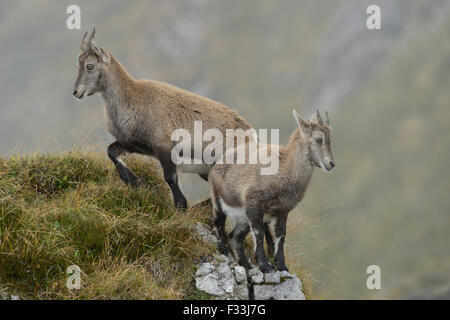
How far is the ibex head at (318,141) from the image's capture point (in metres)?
11.6

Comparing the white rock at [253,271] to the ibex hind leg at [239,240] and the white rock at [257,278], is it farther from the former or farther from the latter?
the ibex hind leg at [239,240]

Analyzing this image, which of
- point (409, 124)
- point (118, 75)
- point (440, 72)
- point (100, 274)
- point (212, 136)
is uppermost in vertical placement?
point (440, 72)

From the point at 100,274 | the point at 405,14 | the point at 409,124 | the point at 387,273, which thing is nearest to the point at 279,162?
the point at 100,274

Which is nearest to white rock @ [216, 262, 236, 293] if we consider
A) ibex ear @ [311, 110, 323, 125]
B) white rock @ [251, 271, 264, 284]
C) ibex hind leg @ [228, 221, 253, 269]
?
white rock @ [251, 271, 264, 284]

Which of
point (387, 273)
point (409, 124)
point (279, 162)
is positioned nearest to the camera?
point (279, 162)

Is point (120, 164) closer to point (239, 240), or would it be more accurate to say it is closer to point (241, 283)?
point (239, 240)

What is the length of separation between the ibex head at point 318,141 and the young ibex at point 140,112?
226cm

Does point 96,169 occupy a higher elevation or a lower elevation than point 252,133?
lower

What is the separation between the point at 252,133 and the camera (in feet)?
45.1

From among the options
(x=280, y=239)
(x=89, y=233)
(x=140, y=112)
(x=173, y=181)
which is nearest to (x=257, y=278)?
(x=280, y=239)

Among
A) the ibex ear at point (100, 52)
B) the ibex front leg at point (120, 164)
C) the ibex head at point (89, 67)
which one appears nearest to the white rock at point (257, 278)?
the ibex front leg at point (120, 164)

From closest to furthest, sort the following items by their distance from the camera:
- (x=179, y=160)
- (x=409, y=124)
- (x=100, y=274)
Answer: (x=100, y=274) → (x=179, y=160) → (x=409, y=124)

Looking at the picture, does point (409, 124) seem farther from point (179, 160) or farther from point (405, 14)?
point (179, 160)
